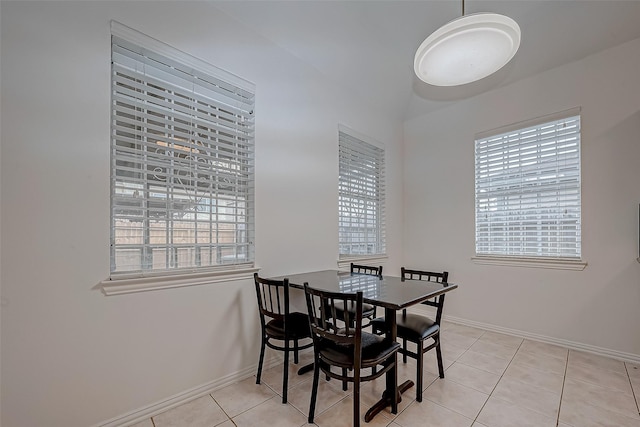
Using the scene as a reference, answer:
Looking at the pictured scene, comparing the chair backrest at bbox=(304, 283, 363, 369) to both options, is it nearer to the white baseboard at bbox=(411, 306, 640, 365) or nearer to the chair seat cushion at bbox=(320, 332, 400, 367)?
the chair seat cushion at bbox=(320, 332, 400, 367)

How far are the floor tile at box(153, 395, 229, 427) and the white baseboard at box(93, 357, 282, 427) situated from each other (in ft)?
0.11

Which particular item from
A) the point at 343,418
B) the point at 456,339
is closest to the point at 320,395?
the point at 343,418

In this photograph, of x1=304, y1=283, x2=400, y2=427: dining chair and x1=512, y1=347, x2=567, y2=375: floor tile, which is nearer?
x1=304, y1=283, x2=400, y2=427: dining chair

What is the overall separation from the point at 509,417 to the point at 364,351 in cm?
108

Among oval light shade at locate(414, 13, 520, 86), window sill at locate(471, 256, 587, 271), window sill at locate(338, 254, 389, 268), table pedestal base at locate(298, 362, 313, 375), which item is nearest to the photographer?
oval light shade at locate(414, 13, 520, 86)

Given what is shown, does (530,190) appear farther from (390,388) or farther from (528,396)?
(390,388)

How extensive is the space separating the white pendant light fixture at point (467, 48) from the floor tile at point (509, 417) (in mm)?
2298

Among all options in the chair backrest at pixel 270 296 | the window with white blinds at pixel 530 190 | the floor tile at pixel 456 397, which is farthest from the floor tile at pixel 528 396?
the chair backrest at pixel 270 296

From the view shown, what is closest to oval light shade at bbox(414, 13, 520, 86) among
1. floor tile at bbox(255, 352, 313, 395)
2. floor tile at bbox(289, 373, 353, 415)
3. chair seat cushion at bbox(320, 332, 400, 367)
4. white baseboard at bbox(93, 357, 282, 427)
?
chair seat cushion at bbox(320, 332, 400, 367)

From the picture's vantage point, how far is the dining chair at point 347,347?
63.7 inches

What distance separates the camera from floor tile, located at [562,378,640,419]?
1.95 m

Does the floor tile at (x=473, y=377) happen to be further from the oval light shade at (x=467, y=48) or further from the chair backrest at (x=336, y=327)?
the oval light shade at (x=467, y=48)

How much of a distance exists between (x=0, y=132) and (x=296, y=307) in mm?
2326

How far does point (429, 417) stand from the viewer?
6.09 feet
